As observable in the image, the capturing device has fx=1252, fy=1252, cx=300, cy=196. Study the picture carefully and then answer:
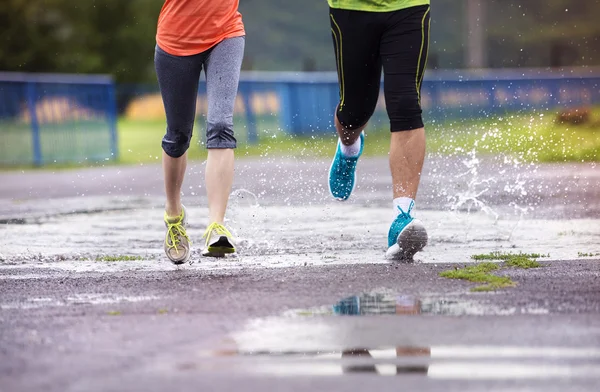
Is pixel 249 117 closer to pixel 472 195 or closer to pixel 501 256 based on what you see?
pixel 472 195

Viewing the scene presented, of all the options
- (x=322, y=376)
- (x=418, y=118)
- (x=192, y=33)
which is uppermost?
(x=192, y=33)

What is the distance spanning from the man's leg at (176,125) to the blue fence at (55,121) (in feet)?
41.6

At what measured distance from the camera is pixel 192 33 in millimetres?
6445

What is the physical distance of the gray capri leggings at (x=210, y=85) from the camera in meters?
6.47

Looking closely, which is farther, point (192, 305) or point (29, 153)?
point (29, 153)

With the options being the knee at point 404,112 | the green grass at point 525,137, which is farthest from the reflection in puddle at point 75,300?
the green grass at point 525,137

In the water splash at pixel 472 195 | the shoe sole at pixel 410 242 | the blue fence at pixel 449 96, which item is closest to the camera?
the shoe sole at pixel 410 242

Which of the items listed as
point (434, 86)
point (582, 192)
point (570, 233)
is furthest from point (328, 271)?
point (434, 86)

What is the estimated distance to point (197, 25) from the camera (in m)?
6.43

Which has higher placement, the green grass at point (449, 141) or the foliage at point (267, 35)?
the foliage at point (267, 35)

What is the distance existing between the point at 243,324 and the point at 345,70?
265 cm

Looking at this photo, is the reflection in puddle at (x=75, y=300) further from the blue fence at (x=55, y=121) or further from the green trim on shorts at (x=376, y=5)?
the blue fence at (x=55, y=121)

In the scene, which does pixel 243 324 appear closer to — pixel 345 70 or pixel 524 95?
pixel 345 70

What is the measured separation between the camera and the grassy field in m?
18.3
